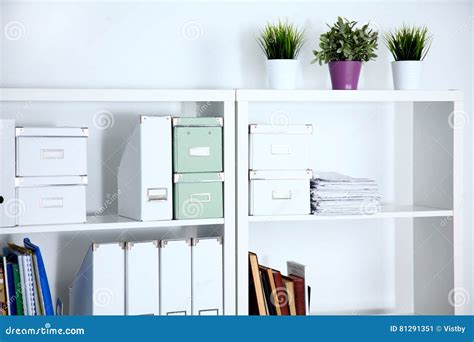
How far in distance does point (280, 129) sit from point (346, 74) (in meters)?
0.31

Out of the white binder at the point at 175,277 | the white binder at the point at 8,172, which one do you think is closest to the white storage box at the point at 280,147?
the white binder at the point at 175,277

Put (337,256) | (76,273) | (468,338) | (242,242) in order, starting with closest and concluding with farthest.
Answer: (468,338) → (242,242) → (76,273) → (337,256)

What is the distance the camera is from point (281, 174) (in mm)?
2572

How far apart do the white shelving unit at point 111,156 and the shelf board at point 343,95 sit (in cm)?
9

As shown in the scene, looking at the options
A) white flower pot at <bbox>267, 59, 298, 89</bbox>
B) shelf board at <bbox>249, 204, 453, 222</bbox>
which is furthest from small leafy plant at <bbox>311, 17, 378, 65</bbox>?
shelf board at <bbox>249, 204, 453, 222</bbox>

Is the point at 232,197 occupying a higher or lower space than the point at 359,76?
lower

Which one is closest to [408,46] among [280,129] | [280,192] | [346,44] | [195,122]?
[346,44]

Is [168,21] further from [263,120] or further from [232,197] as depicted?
[232,197]

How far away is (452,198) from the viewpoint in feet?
8.80

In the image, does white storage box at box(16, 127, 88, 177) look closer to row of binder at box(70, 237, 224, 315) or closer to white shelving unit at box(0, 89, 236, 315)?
white shelving unit at box(0, 89, 236, 315)

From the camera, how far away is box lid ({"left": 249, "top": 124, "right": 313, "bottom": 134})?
253cm

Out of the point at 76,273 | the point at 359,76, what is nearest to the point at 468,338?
the point at 359,76

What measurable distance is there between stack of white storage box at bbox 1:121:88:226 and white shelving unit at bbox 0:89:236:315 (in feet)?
0.34

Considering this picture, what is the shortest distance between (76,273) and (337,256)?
38.1 inches
